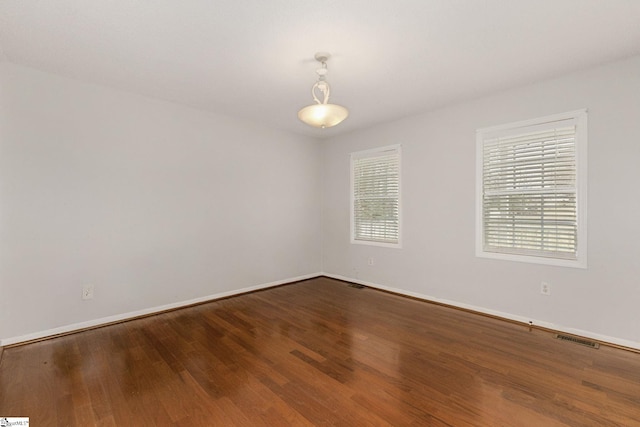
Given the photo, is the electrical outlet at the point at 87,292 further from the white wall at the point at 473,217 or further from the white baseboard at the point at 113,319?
the white wall at the point at 473,217

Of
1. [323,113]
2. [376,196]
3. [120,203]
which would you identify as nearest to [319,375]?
[323,113]

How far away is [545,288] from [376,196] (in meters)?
2.38

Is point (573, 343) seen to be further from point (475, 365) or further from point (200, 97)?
point (200, 97)

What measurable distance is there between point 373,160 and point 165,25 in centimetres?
325

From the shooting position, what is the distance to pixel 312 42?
2.29m

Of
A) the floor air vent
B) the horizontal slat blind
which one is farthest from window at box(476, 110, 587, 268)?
the floor air vent

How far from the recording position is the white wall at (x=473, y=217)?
2.58m

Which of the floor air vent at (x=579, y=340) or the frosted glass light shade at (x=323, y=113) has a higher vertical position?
the frosted glass light shade at (x=323, y=113)

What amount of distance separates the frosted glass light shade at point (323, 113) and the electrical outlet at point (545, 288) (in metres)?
2.64

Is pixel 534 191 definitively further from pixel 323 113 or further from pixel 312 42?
pixel 312 42

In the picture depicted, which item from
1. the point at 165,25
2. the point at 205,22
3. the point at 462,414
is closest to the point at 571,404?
the point at 462,414

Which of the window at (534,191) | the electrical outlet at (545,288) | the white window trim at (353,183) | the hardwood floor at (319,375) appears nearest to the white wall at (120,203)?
the hardwood floor at (319,375)

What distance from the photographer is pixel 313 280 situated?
5.06 meters

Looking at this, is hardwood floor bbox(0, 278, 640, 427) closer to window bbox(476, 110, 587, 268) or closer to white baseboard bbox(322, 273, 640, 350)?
white baseboard bbox(322, 273, 640, 350)
